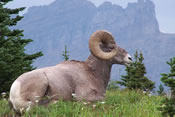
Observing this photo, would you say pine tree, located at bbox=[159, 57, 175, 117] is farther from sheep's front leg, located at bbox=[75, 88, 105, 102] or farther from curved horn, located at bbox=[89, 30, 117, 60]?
curved horn, located at bbox=[89, 30, 117, 60]

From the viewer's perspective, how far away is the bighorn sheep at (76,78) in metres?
7.52

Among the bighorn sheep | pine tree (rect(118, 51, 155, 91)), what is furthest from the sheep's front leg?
pine tree (rect(118, 51, 155, 91))

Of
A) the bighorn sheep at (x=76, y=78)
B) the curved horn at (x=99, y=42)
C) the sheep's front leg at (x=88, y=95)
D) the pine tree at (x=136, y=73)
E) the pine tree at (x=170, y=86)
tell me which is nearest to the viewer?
the pine tree at (x=170, y=86)

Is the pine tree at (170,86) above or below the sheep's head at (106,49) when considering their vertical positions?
below

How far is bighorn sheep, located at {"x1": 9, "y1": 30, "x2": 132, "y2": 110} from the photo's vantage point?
752 centimetres

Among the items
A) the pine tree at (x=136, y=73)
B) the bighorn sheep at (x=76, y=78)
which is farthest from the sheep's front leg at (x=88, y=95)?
the pine tree at (x=136, y=73)

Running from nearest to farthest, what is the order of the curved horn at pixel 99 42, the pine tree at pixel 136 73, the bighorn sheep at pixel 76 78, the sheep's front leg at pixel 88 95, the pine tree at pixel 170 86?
the pine tree at pixel 170 86 < the bighorn sheep at pixel 76 78 < the sheep's front leg at pixel 88 95 < the curved horn at pixel 99 42 < the pine tree at pixel 136 73

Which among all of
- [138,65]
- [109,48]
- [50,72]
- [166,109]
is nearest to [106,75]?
[109,48]

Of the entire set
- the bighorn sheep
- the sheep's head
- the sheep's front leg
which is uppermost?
the sheep's head

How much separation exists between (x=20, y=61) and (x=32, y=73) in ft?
27.3

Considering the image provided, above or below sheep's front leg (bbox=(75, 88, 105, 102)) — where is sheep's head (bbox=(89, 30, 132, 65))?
above

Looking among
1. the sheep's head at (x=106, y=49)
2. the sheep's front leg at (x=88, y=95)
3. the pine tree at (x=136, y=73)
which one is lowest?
the pine tree at (x=136, y=73)

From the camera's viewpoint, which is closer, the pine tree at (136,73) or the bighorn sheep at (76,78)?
the bighorn sheep at (76,78)

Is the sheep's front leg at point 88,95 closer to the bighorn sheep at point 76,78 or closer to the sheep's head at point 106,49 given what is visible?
the bighorn sheep at point 76,78
